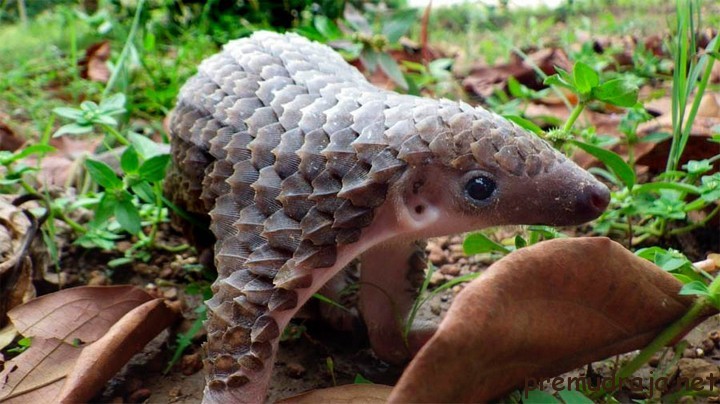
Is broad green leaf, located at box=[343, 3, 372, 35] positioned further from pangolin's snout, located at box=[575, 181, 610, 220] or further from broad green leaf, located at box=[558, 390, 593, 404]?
broad green leaf, located at box=[558, 390, 593, 404]

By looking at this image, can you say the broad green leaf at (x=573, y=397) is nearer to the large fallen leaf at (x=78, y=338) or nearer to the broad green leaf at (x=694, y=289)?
the broad green leaf at (x=694, y=289)

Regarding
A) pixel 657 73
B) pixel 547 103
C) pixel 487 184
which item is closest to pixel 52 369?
pixel 487 184

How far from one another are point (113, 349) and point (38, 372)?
149 mm

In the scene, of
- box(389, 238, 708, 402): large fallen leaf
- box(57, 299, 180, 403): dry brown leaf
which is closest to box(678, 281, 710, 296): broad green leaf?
box(389, 238, 708, 402): large fallen leaf

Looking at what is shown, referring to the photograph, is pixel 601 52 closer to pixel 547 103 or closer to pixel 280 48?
pixel 547 103

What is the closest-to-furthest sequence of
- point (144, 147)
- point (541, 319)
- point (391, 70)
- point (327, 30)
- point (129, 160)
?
1. point (541, 319)
2. point (129, 160)
3. point (144, 147)
4. point (391, 70)
5. point (327, 30)

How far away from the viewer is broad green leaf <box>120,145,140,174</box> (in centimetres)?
177

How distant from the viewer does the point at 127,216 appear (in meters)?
1.78

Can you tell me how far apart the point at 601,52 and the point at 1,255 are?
2604 mm

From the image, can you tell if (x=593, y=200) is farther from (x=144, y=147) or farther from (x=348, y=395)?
(x=144, y=147)

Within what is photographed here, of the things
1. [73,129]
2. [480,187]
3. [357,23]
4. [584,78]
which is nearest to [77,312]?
[73,129]

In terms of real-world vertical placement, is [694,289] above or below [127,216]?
above

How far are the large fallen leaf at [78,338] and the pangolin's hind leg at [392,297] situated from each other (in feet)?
1.48

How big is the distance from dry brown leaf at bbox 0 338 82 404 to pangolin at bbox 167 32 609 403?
1.12 ft
